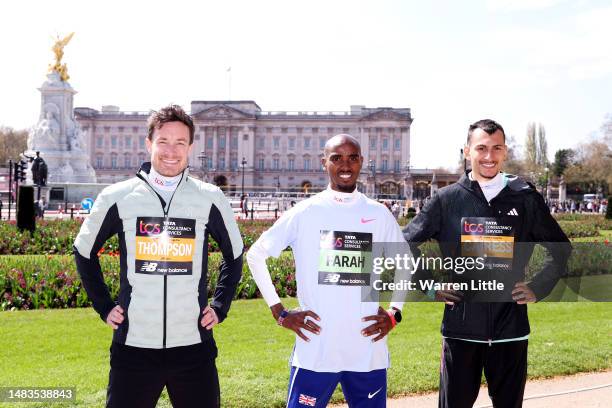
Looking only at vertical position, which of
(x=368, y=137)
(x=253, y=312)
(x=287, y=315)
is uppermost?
(x=368, y=137)

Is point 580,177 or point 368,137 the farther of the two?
point 368,137

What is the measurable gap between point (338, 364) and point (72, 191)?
38.6 metres

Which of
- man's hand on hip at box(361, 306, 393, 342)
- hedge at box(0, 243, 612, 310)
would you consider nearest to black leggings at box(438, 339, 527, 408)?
man's hand on hip at box(361, 306, 393, 342)

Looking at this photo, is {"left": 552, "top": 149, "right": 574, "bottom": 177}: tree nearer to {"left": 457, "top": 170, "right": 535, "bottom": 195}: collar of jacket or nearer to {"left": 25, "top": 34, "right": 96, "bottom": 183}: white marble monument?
{"left": 25, "top": 34, "right": 96, "bottom": 183}: white marble monument

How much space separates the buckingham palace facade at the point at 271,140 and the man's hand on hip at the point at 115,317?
89.9 m

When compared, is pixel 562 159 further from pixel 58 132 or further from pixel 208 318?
pixel 208 318

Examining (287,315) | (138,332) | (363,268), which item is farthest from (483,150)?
(138,332)

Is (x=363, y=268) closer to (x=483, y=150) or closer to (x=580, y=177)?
(x=483, y=150)

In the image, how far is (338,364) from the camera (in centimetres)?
346

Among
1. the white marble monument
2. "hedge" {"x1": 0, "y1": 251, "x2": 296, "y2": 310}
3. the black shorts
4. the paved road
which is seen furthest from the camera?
the white marble monument

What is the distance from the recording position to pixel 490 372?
3807 mm

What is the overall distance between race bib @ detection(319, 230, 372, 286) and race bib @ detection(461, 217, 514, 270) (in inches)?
27.3

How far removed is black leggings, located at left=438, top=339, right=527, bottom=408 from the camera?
12.3 feet

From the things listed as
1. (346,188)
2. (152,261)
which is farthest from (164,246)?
(346,188)
